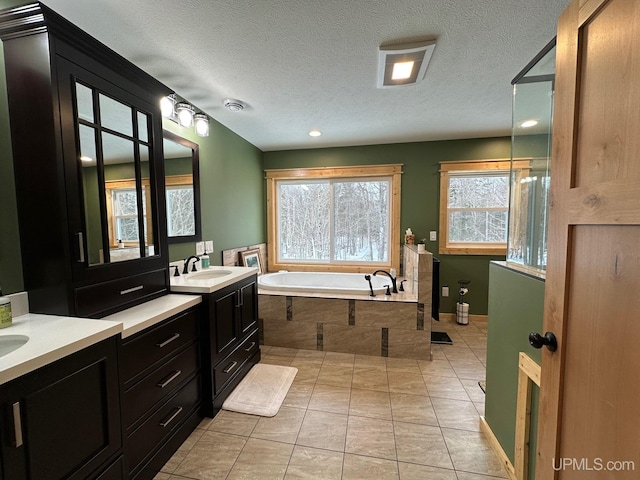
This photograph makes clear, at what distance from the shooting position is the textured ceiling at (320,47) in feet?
4.46

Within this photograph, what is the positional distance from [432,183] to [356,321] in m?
2.22

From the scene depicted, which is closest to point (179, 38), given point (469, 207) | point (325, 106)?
point (325, 106)

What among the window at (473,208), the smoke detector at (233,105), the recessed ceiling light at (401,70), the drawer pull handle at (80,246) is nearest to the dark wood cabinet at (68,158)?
the drawer pull handle at (80,246)

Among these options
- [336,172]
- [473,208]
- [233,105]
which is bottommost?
[473,208]

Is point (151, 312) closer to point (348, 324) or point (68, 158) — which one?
point (68, 158)

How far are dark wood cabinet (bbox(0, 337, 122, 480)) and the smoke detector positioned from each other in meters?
2.09

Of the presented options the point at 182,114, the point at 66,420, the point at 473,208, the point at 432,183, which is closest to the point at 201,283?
the point at 66,420

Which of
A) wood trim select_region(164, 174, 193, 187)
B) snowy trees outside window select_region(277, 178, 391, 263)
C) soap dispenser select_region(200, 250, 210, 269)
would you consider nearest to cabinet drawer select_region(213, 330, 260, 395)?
soap dispenser select_region(200, 250, 210, 269)

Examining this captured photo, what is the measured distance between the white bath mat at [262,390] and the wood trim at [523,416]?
4.67ft

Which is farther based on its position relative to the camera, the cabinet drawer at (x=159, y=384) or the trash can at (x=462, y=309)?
the trash can at (x=462, y=309)

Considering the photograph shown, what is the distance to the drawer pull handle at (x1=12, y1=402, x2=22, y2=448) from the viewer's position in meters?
0.78

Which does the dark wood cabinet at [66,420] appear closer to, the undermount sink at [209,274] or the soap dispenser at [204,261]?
the undermount sink at [209,274]

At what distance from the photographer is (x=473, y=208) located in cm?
353

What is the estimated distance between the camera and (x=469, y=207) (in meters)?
3.54
